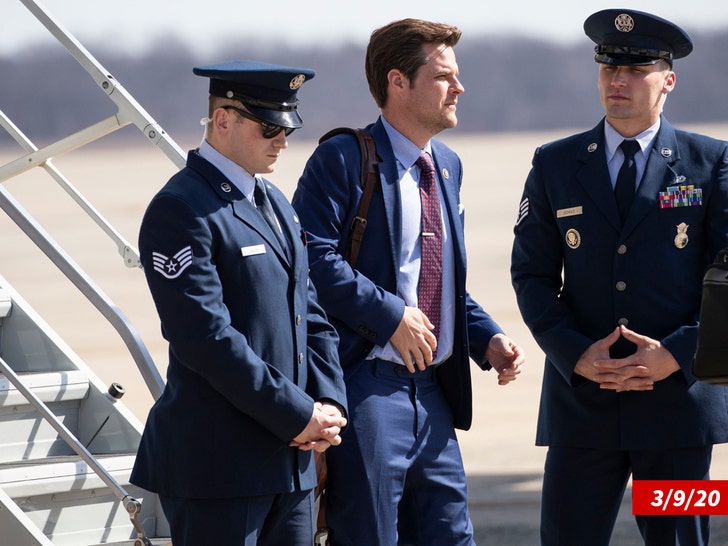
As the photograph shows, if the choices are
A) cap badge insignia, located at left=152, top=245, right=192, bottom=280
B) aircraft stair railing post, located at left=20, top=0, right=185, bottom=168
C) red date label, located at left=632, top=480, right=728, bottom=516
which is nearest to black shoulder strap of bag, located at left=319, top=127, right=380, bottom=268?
aircraft stair railing post, located at left=20, top=0, right=185, bottom=168

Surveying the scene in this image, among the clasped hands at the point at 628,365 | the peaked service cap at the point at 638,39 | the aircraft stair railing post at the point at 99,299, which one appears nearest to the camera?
the clasped hands at the point at 628,365

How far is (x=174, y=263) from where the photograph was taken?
2.77 metres

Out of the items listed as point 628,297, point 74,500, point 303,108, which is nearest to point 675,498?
Result: point 628,297

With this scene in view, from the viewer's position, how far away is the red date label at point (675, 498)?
335 centimetres

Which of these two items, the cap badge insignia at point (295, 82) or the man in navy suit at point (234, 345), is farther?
the cap badge insignia at point (295, 82)

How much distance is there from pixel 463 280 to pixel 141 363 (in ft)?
3.36

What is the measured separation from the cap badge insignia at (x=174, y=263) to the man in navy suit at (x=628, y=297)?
1.18 m

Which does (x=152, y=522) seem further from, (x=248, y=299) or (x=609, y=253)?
(x=609, y=253)

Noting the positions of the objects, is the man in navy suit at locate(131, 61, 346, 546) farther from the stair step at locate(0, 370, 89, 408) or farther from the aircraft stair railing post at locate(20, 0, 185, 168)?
the stair step at locate(0, 370, 89, 408)

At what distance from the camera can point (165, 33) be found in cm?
2555

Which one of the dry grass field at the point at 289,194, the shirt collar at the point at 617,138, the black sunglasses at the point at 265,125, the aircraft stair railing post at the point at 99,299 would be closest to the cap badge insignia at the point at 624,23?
the shirt collar at the point at 617,138

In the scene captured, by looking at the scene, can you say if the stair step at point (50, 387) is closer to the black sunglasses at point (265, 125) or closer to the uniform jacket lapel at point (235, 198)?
the uniform jacket lapel at point (235, 198)

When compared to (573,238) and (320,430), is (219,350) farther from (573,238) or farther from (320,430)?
(573,238)

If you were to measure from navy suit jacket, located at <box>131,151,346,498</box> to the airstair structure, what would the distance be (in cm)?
54
